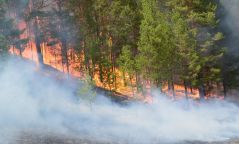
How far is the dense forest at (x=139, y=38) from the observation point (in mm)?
30531

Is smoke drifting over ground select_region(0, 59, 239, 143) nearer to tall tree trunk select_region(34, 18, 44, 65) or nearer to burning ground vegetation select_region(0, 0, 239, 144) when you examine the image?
burning ground vegetation select_region(0, 0, 239, 144)

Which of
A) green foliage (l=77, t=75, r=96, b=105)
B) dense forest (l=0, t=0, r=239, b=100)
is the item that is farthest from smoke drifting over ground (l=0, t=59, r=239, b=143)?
dense forest (l=0, t=0, r=239, b=100)

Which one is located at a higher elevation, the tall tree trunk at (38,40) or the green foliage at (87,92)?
the tall tree trunk at (38,40)

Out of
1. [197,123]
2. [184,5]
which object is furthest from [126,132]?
[184,5]

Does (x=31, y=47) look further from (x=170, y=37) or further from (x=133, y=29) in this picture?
(x=170, y=37)

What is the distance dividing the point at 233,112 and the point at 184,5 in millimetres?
10005

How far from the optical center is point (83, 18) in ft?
122

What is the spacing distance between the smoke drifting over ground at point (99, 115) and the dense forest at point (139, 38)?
6.87 ft

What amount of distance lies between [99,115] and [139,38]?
8.39 metres

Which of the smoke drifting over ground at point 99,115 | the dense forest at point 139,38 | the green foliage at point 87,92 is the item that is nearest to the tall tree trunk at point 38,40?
the dense forest at point 139,38

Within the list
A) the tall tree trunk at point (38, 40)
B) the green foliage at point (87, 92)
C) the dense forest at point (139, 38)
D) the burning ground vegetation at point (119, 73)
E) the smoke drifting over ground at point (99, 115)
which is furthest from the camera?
the tall tree trunk at point (38, 40)

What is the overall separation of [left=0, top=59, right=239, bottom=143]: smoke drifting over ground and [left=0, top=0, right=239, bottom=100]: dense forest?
6.87ft

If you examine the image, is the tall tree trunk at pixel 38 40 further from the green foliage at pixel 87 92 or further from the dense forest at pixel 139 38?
the green foliage at pixel 87 92

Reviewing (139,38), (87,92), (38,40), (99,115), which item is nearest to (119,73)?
(139,38)
